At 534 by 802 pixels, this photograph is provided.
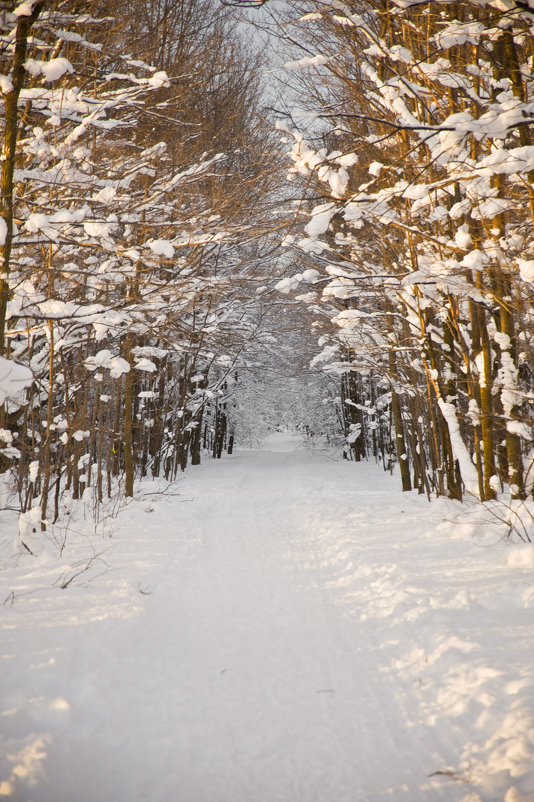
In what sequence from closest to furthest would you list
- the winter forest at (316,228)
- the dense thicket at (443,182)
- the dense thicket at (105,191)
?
1. the winter forest at (316,228)
2. the dense thicket at (443,182)
3. the dense thicket at (105,191)

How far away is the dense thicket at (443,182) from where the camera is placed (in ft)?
12.8

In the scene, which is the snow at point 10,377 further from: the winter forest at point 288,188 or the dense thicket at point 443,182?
the dense thicket at point 443,182

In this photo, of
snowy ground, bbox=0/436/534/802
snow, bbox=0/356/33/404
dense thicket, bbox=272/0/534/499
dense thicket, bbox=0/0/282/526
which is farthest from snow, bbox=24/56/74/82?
snowy ground, bbox=0/436/534/802

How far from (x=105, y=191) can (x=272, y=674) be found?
4567mm

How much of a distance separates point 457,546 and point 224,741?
12.5ft

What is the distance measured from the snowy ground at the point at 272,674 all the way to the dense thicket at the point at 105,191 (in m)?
1.87

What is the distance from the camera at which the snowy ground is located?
2207 mm

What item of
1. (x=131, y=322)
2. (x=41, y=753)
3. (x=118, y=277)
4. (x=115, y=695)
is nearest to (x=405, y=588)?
(x=115, y=695)

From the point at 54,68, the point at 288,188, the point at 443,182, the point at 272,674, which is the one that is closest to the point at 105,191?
the point at 54,68

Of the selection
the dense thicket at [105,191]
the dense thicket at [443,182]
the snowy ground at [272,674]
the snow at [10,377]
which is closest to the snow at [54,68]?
the dense thicket at [105,191]

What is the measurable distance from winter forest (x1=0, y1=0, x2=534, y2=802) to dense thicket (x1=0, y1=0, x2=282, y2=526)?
6 cm

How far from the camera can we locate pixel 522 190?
18.5 ft

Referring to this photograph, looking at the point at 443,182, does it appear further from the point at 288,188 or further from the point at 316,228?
the point at 288,188

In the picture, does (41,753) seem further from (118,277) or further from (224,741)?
(118,277)
